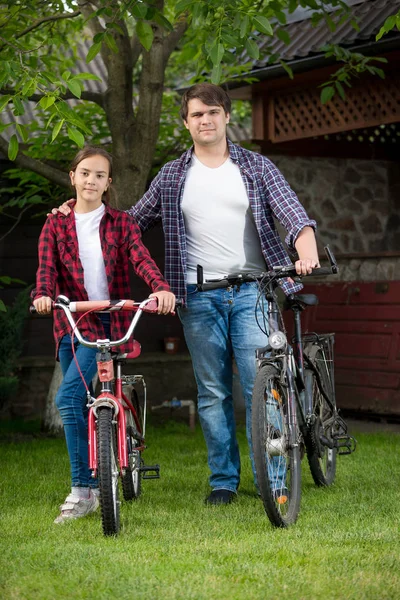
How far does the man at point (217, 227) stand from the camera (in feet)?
17.4

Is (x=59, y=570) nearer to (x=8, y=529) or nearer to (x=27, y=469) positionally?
(x=8, y=529)

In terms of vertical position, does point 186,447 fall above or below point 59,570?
below

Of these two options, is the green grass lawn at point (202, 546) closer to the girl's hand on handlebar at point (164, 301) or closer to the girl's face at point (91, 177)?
the girl's hand on handlebar at point (164, 301)

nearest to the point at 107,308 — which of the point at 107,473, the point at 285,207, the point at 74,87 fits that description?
the point at 107,473

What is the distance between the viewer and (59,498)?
579cm

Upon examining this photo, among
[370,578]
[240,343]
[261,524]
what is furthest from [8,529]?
[370,578]

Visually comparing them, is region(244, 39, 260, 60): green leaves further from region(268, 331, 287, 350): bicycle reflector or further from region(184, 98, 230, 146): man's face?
region(268, 331, 287, 350): bicycle reflector

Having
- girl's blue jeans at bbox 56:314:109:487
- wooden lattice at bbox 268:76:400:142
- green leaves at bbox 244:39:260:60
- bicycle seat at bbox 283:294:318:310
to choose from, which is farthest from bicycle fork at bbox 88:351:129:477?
wooden lattice at bbox 268:76:400:142

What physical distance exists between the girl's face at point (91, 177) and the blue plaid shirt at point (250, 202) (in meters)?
0.43

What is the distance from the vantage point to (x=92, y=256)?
201 inches

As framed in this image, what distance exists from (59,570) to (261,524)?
44.9 inches

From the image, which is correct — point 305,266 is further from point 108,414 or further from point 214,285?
point 108,414

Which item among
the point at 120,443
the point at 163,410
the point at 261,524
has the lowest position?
the point at 163,410

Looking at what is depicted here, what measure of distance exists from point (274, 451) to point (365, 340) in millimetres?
5508
